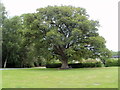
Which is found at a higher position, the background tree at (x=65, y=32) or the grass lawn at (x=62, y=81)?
the background tree at (x=65, y=32)

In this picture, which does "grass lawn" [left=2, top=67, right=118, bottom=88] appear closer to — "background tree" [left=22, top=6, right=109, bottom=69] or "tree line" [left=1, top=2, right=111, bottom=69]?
"tree line" [left=1, top=2, right=111, bottom=69]

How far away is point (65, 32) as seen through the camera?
1091 inches

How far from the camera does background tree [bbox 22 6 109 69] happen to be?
84.1 ft

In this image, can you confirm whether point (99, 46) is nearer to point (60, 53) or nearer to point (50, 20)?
point (60, 53)

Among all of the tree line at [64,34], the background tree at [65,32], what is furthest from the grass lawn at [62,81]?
the background tree at [65,32]

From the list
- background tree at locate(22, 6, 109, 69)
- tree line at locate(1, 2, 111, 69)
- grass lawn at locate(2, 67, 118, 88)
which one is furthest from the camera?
background tree at locate(22, 6, 109, 69)

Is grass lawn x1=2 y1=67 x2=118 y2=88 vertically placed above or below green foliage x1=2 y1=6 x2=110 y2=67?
below

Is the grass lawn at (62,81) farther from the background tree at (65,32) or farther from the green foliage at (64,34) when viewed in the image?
the background tree at (65,32)

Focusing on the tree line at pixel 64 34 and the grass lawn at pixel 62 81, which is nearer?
the grass lawn at pixel 62 81

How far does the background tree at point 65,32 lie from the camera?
25.6 metres

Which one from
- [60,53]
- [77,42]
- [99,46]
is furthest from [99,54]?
[60,53]

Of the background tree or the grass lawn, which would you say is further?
the background tree

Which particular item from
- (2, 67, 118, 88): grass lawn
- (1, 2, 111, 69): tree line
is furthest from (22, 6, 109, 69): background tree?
(2, 67, 118, 88): grass lawn

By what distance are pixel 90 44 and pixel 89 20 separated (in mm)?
3785
